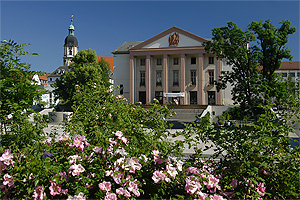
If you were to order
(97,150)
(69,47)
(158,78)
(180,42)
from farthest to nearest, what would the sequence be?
(69,47)
(158,78)
(180,42)
(97,150)

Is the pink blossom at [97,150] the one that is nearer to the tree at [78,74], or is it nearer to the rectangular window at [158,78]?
the tree at [78,74]

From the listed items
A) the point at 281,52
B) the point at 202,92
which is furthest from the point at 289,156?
the point at 202,92

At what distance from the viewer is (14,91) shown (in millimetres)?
3883

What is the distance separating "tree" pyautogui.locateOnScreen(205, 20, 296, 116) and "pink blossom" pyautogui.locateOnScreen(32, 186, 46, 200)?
20390mm

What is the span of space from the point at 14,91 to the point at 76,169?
184 centimetres

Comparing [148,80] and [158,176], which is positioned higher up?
[148,80]

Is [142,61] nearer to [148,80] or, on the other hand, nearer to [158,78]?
[148,80]

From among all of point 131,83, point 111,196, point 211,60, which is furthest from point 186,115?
point 111,196

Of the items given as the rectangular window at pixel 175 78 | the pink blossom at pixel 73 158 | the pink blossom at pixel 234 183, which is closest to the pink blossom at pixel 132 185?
the pink blossom at pixel 73 158

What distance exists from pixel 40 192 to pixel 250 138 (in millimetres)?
2552

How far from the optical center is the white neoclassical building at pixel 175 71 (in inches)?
1734

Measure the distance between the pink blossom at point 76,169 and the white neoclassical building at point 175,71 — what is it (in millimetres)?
41320

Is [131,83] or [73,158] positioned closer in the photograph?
[73,158]

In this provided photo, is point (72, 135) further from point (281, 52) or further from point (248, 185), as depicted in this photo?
point (281, 52)
